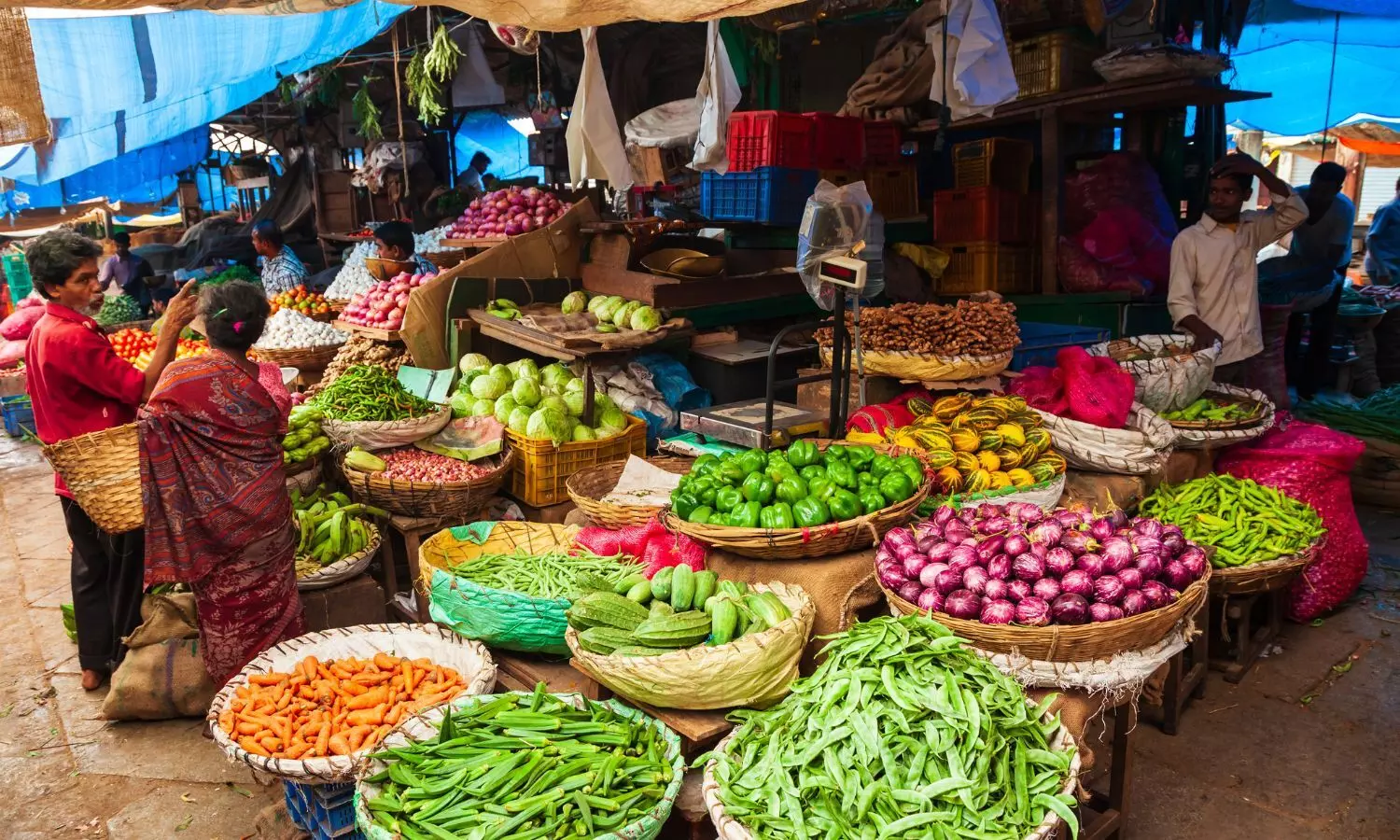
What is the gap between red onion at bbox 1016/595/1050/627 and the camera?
8.82ft

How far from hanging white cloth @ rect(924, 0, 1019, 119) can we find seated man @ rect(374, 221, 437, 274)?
4676 mm

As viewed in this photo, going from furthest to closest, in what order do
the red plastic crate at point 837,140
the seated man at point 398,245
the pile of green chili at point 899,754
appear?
the seated man at point 398,245 → the red plastic crate at point 837,140 → the pile of green chili at point 899,754

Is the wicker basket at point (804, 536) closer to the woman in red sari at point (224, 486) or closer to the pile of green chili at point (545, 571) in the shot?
the pile of green chili at point (545, 571)

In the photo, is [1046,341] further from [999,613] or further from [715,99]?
[999,613]

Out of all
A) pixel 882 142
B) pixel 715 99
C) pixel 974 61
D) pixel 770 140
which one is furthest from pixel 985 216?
pixel 715 99

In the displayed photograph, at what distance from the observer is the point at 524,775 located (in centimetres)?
248

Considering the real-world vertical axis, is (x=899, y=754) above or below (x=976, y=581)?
below

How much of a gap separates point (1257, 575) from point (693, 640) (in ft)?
8.94

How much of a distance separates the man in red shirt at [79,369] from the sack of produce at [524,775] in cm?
216

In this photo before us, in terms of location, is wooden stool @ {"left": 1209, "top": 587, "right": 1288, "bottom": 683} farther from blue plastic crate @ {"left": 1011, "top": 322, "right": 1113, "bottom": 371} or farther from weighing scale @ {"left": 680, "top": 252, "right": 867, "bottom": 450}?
weighing scale @ {"left": 680, "top": 252, "right": 867, "bottom": 450}

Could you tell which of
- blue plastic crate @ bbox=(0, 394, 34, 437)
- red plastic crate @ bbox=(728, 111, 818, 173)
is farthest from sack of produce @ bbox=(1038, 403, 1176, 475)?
blue plastic crate @ bbox=(0, 394, 34, 437)

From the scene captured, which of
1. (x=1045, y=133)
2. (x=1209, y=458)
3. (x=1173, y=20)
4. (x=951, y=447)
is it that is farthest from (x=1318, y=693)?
(x=1173, y=20)

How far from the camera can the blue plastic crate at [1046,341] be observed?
552cm

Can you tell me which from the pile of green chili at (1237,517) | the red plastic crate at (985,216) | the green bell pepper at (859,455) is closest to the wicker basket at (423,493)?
the green bell pepper at (859,455)
